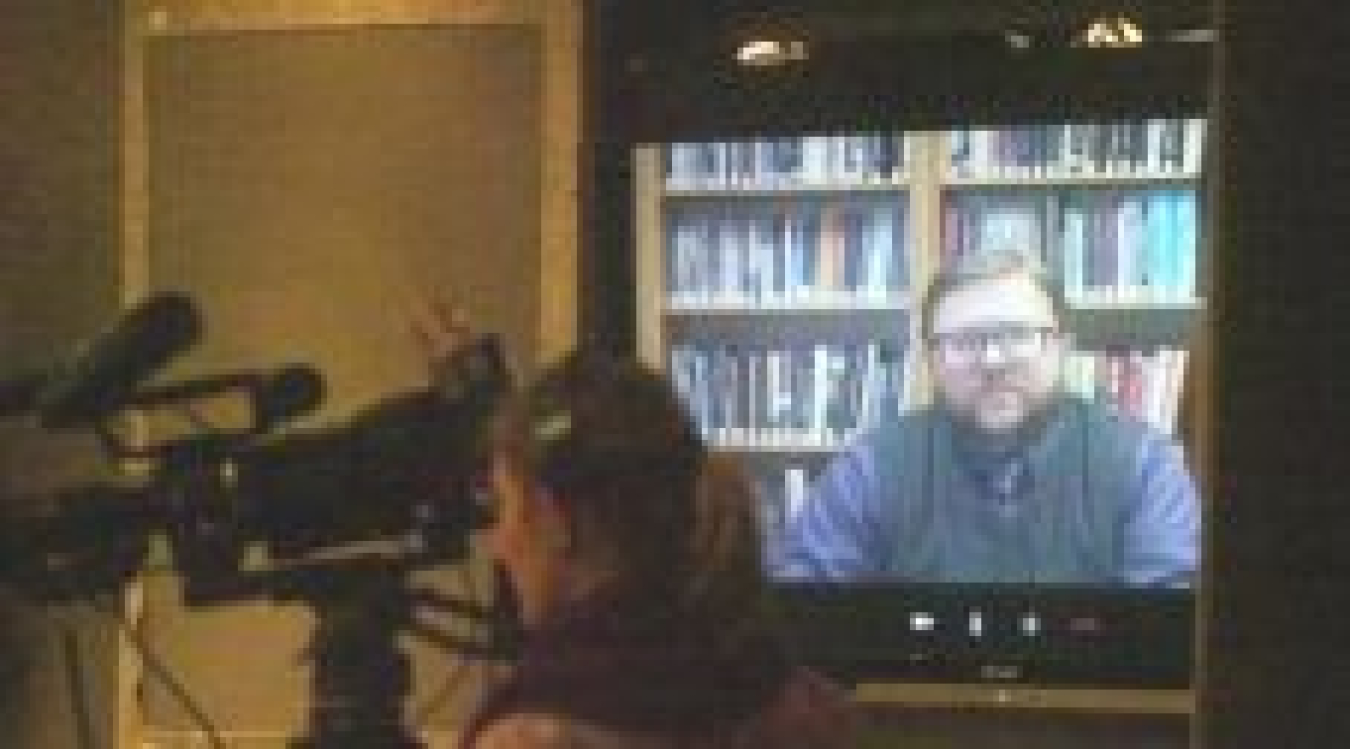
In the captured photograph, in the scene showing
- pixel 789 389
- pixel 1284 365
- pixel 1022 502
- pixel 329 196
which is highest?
pixel 329 196

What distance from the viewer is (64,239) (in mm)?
3143

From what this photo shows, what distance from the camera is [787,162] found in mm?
2990

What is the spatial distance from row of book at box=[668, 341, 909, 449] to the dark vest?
52 mm

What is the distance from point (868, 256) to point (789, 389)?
0.64ft

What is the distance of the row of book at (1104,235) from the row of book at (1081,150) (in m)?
0.03

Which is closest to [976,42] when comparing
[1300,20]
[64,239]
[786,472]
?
[786,472]

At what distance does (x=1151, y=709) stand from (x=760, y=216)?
784 mm

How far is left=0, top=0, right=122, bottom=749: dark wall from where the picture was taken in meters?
3.05

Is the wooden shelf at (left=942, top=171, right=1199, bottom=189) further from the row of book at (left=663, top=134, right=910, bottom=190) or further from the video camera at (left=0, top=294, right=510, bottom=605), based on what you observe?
the video camera at (left=0, top=294, right=510, bottom=605)

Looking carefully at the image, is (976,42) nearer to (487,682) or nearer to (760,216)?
(760,216)

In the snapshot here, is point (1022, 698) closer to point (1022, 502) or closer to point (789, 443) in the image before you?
point (1022, 502)

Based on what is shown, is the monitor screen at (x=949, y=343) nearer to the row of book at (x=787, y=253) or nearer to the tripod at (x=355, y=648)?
the row of book at (x=787, y=253)

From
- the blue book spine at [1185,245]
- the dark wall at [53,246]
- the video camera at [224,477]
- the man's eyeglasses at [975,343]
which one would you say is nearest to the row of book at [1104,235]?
the blue book spine at [1185,245]

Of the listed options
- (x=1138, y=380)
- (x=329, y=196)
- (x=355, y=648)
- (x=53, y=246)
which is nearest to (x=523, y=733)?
(x=355, y=648)
